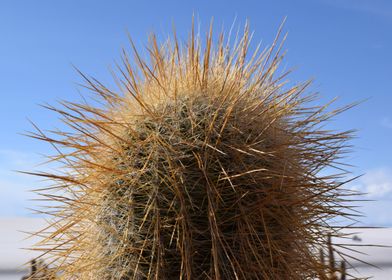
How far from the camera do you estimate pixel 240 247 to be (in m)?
1.98

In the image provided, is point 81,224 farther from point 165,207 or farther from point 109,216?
point 165,207

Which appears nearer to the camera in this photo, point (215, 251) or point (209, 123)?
point (215, 251)

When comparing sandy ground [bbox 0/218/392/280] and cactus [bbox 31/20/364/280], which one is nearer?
cactus [bbox 31/20/364/280]

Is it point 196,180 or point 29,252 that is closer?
point 196,180

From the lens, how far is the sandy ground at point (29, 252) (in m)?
8.62

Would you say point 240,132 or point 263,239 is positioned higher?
point 240,132

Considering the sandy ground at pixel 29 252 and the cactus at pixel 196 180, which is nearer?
the cactus at pixel 196 180

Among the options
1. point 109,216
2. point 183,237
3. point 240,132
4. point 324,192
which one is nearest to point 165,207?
point 183,237

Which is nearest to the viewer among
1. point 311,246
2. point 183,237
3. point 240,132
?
point 183,237

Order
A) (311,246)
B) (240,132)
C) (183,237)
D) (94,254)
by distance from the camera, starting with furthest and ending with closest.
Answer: (311,246) < (94,254) < (240,132) < (183,237)

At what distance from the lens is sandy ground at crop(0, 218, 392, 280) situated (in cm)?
862

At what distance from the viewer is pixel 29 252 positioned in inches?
371

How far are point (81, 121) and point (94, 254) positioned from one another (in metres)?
0.56

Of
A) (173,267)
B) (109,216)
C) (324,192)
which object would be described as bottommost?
(173,267)
